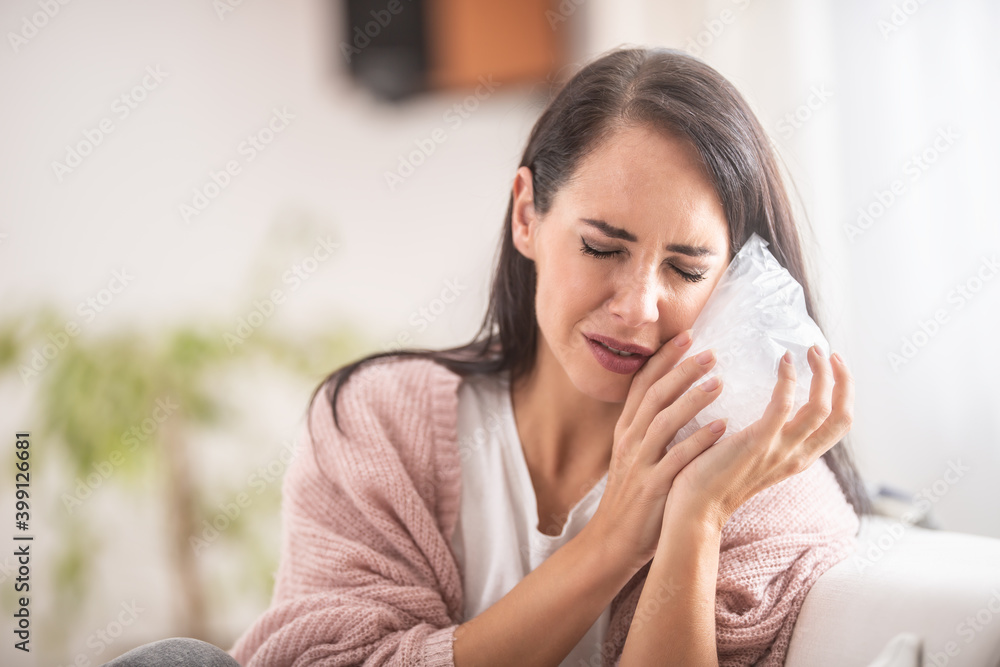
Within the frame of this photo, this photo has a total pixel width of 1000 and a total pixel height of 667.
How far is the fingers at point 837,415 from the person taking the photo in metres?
0.94

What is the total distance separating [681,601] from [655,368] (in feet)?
0.95

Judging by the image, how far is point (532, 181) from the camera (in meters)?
1.15

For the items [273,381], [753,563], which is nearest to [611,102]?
[753,563]

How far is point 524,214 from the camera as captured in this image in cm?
116

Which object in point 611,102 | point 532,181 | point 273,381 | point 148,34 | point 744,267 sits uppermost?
point 148,34

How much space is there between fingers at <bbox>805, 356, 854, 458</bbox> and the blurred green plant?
1.42 meters

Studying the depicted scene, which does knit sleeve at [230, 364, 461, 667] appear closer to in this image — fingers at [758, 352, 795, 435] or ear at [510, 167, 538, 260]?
ear at [510, 167, 538, 260]

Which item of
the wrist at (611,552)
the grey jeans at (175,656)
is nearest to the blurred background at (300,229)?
the grey jeans at (175,656)

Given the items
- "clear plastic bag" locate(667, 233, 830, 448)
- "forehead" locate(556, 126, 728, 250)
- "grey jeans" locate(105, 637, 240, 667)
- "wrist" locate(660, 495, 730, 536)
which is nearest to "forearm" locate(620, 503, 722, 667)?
"wrist" locate(660, 495, 730, 536)

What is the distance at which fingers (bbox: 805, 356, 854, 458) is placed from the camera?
937mm

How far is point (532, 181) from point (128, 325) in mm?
1227

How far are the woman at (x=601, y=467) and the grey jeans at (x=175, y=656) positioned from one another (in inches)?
4.1

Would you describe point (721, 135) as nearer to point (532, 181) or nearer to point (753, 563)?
point (532, 181)

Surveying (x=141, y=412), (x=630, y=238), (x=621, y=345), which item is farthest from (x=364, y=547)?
(x=141, y=412)
